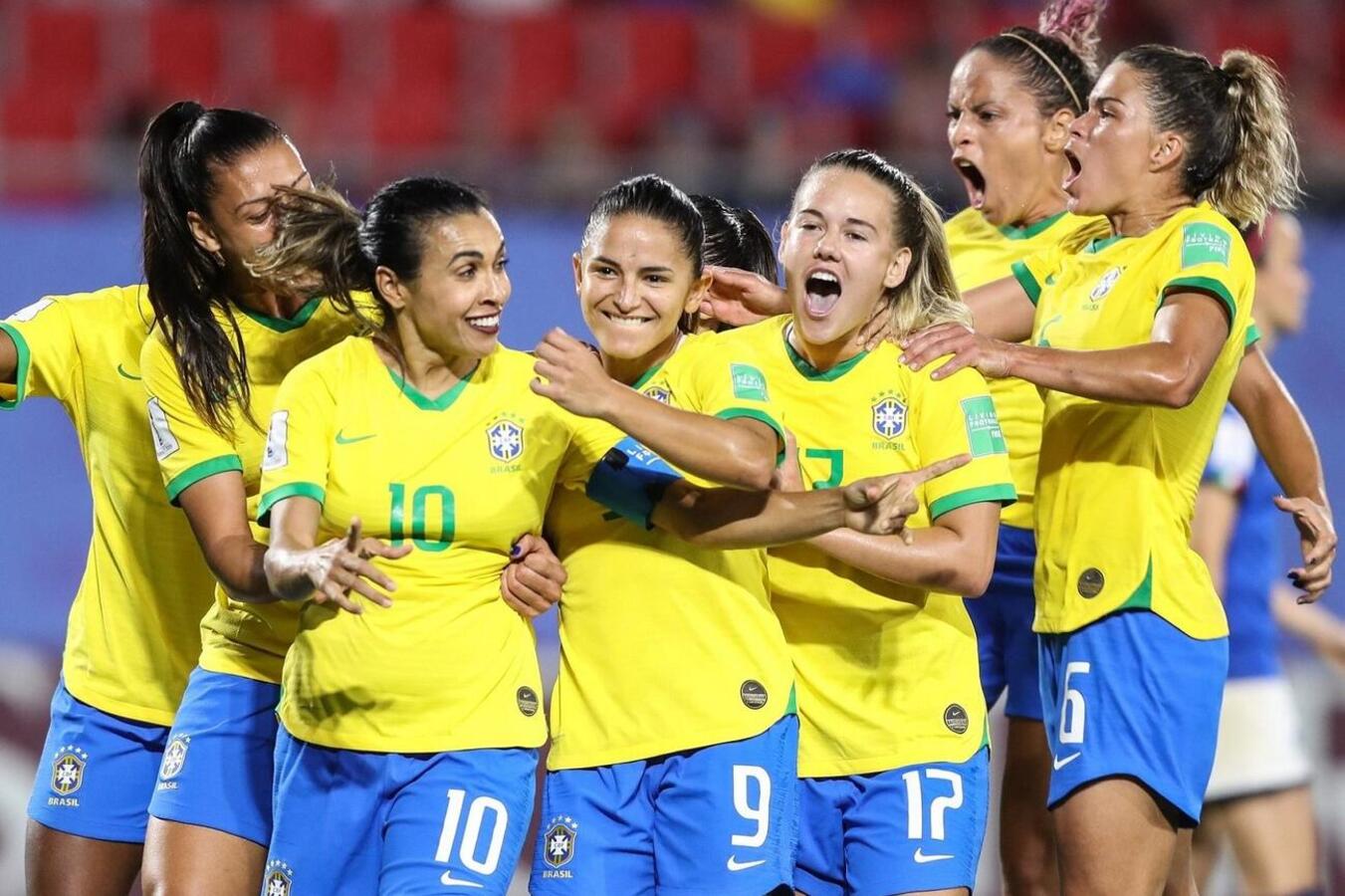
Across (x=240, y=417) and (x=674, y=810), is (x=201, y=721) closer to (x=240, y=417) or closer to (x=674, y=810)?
(x=240, y=417)

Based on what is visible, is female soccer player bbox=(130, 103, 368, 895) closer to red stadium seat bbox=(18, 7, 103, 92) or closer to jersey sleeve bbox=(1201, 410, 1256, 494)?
jersey sleeve bbox=(1201, 410, 1256, 494)

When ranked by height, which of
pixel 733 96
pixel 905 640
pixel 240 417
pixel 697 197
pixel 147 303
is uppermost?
pixel 733 96

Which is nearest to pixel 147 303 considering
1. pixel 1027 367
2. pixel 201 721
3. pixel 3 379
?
pixel 3 379

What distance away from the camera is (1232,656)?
619 centimetres

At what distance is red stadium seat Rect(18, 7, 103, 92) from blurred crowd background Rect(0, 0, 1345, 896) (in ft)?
0.04

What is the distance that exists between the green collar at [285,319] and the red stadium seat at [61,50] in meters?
6.16

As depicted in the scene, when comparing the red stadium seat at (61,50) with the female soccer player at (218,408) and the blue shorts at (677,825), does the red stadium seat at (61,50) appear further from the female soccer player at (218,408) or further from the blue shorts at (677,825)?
the blue shorts at (677,825)

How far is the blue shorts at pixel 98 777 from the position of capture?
4.40 meters

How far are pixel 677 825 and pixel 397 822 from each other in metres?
0.56

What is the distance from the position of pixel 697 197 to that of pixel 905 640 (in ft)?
4.08

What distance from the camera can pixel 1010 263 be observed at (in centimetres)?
495

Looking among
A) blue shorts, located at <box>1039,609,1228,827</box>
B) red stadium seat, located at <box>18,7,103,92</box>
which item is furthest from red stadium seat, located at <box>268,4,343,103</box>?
blue shorts, located at <box>1039,609,1228,827</box>

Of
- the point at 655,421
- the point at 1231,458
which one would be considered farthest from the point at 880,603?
the point at 1231,458

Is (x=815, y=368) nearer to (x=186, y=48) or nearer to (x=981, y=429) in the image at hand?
(x=981, y=429)
